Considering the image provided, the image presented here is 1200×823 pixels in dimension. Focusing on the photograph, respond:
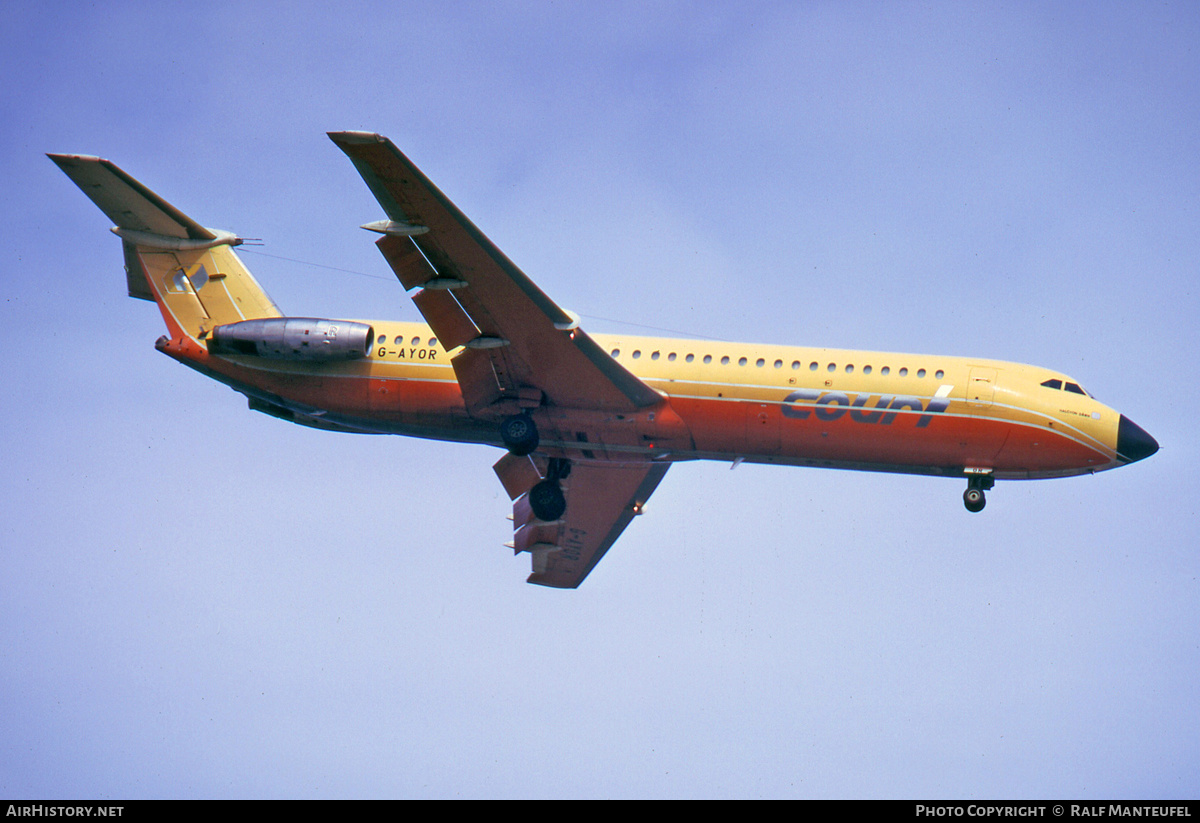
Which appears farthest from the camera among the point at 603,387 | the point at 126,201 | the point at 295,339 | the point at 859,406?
the point at 126,201

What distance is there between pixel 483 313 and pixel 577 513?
9.10 metres

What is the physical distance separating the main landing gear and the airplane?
0.17 ft

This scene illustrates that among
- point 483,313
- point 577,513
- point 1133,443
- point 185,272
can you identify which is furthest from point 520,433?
point 1133,443

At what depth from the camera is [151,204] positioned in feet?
121

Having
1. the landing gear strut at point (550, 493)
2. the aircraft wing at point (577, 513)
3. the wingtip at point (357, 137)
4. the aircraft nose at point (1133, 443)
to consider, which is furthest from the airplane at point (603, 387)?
the wingtip at point (357, 137)

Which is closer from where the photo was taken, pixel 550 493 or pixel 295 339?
pixel 295 339

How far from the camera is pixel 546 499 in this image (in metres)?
38.7

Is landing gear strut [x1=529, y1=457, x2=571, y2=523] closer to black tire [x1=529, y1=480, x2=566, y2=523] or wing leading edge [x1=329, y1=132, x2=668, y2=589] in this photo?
black tire [x1=529, y1=480, x2=566, y2=523]

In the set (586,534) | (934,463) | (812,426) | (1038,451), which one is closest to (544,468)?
(586,534)

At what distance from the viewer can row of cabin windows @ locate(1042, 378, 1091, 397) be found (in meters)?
34.4

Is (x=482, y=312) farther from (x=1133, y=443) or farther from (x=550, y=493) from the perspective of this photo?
(x=1133, y=443)
